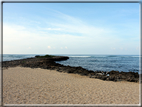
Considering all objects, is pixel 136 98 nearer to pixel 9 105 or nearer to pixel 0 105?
pixel 9 105

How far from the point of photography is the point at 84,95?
290 inches

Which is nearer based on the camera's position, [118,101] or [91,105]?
[91,105]

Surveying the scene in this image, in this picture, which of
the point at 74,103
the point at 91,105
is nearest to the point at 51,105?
the point at 74,103

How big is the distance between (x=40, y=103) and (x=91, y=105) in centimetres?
271

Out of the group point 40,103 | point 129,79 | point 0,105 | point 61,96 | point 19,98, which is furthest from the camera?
point 129,79

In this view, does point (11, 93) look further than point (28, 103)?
Yes

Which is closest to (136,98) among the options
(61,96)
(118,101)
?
(118,101)

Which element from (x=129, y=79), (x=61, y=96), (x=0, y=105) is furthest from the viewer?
(x=129, y=79)

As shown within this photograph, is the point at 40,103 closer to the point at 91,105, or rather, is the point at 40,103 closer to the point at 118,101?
the point at 91,105

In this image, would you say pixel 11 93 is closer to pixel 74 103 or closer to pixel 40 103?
pixel 40 103

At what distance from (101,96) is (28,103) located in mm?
4308

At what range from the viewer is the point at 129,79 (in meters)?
11.5

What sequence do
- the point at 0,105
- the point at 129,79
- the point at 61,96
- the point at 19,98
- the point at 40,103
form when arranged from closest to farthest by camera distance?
1. the point at 0,105
2. the point at 40,103
3. the point at 19,98
4. the point at 61,96
5. the point at 129,79

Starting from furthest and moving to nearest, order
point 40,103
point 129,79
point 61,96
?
1. point 129,79
2. point 61,96
3. point 40,103
